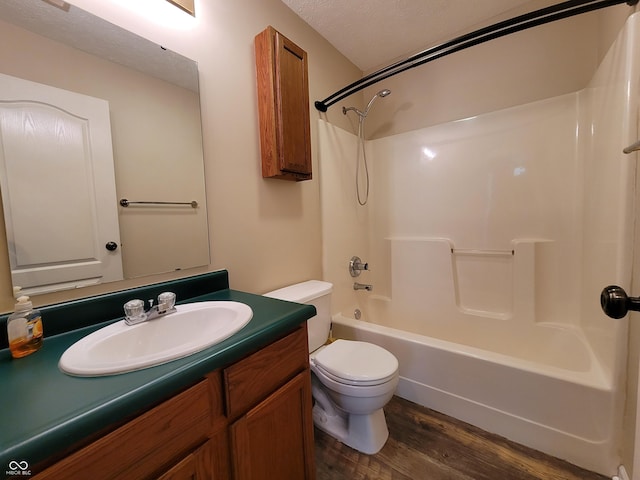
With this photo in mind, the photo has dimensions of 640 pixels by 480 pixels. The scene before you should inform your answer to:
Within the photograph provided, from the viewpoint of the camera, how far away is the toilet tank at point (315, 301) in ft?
4.82

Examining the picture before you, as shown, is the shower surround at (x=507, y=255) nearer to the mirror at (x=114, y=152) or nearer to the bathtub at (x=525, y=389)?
the bathtub at (x=525, y=389)

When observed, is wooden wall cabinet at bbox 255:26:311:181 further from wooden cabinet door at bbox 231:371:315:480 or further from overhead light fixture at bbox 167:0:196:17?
wooden cabinet door at bbox 231:371:315:480

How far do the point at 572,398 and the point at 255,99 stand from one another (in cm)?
215

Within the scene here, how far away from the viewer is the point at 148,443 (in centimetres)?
55

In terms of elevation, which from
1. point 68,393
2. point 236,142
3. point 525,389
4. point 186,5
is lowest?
point 525,389

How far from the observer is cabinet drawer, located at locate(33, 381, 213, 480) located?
18.1 inches

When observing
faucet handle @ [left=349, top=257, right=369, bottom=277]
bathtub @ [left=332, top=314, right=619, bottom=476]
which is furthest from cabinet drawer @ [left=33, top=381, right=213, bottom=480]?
faucet handle @ [left=349, top=257, right=369, bottom=277]

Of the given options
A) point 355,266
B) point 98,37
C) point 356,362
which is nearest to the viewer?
point 98,37

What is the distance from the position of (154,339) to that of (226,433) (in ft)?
Answer: 1.35

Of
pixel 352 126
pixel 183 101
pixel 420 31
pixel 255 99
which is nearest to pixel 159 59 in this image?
pixel 183 101

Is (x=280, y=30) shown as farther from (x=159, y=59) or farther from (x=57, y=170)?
(x=57, y=170)

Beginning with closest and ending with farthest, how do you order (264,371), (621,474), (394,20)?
(264,371)
(621,474)
(394,20)

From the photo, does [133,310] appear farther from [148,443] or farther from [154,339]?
[148,443]

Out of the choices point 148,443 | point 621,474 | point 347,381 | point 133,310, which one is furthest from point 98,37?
point 621,474
